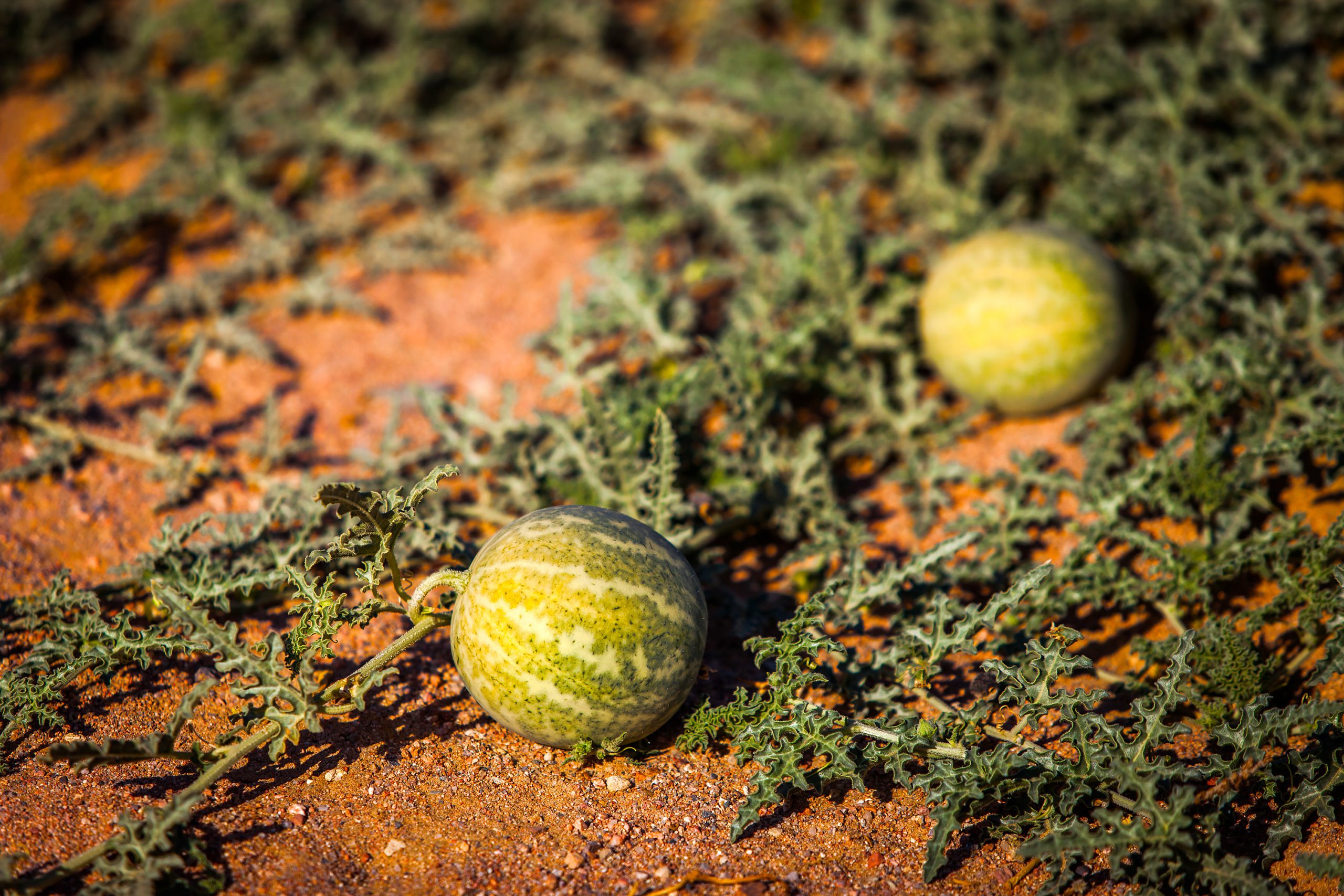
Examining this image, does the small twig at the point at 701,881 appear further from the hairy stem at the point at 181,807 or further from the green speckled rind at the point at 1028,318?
the green speckled rind at the point at 1028,318

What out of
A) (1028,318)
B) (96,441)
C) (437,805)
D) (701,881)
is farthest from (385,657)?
(1028,318)

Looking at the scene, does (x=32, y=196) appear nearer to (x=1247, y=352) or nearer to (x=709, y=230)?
(x=709, y=230)

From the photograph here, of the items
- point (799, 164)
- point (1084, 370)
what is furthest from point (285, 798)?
point (799, 164)

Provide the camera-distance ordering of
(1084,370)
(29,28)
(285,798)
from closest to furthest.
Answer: (285,798)
(1084,370)
(29,28)

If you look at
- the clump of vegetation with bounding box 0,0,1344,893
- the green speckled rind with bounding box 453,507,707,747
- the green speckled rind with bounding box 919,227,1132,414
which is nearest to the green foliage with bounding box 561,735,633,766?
the green speckled rind with bounding box 453,507,707,747

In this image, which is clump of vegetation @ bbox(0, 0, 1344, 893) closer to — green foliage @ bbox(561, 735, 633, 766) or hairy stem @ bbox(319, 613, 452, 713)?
hairy stem @ bbox(319, 613, 452, 713)

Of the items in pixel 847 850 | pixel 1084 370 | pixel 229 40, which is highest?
pixel 229 40

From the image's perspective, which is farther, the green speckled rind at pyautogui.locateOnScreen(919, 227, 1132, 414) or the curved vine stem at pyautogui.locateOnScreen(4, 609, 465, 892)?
the green speckled rind at pyautogui.locateOnScreen(919, 227, 1132, 414)
